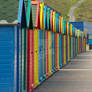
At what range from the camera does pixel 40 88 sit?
48.1 feet

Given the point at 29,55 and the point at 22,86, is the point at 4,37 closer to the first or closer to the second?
the point at 22,86

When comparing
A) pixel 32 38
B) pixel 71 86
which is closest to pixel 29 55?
pixel 32 38

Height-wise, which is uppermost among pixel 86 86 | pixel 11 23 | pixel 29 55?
pixel 11 23

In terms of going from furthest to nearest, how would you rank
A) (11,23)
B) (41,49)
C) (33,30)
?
(41,49) → (33,30) → (11,23)

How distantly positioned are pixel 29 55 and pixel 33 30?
132 cm

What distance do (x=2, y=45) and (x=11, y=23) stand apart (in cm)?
58

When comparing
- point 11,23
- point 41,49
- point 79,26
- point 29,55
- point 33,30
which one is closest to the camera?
point 11,23

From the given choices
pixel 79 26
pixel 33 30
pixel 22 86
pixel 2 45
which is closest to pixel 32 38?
pixel 33 30

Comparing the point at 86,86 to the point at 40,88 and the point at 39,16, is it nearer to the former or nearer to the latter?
the point at 40,88

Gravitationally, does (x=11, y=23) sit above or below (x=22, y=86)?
above

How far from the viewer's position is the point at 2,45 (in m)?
10.2

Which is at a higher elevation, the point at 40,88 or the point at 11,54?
the point at 11,54

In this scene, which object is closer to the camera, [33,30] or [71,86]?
[33,30]

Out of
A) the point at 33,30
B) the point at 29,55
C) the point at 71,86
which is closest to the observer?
the point at 29,55
